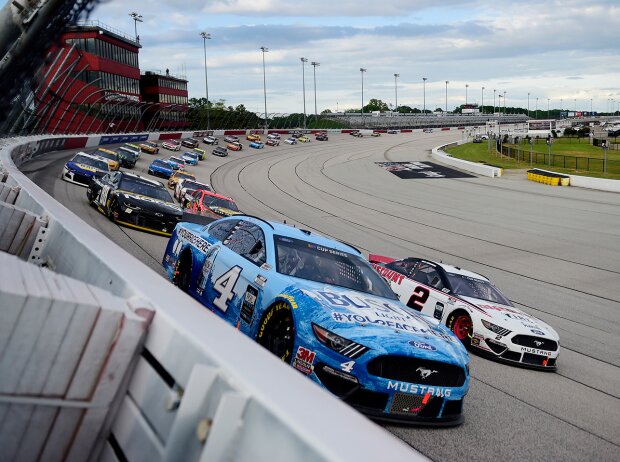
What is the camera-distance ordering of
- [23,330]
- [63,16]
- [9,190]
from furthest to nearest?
[63,16], [9,190], [23,330]

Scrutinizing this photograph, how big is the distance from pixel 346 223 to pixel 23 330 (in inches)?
902

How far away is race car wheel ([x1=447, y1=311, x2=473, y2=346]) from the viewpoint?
10359 millimetres

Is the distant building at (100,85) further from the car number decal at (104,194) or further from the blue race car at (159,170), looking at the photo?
the car number decal at (104,194)

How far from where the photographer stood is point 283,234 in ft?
26.8

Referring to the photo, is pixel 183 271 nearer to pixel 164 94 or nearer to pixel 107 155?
pixel 107 155

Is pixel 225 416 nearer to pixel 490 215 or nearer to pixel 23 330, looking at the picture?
pixel 23 330

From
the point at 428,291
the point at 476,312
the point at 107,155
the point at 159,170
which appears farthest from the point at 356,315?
the point at 159,170

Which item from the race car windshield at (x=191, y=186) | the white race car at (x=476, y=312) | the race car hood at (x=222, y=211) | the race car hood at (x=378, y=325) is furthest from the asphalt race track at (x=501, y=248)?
the race car hood at (x=222, y=211)

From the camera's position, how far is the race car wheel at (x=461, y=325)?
34.0 ft

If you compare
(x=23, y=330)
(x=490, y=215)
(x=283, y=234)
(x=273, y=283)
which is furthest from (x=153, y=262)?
(x=490, y=215)

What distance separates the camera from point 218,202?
2172cm

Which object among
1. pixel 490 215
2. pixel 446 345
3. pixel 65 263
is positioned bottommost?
pixel 490 215

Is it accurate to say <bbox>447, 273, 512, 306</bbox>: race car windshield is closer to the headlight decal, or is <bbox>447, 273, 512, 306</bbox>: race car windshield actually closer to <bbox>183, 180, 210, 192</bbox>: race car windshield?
the headlight decal

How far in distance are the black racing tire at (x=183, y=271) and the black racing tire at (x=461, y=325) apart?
13.1 feet
